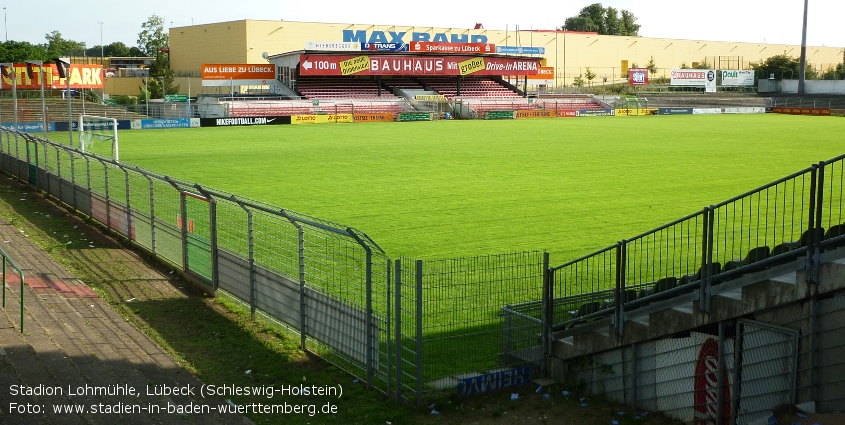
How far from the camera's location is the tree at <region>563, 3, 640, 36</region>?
17389 cm

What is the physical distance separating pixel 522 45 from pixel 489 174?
88062 millimetres

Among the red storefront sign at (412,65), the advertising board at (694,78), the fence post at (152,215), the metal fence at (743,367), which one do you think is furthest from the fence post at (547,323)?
the advertising board at (694,78)

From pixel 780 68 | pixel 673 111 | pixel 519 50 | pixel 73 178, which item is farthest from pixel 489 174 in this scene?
pixel 780 68

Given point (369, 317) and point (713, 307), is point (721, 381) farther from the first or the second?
point (369, 317)

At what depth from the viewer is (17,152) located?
89.5 feet

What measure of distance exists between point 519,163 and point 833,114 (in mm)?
55954

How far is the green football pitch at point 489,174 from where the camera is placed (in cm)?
1839

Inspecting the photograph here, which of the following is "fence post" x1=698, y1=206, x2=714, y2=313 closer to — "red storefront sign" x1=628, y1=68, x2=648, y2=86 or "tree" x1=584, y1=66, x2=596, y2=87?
"red storefront sign" x1=628, y1=68, x2=648, y2=86

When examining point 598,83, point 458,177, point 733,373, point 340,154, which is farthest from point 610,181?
point 598,83

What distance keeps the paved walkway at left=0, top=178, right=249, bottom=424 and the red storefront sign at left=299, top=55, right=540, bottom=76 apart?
6664 cm

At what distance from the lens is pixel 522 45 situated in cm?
11338

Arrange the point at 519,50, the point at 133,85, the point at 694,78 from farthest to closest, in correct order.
A: the point at 694,78 → the point at 133,85 → the point at 519,50

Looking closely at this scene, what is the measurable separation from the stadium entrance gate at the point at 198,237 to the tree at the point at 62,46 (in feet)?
493

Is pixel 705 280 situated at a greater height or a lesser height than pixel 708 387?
greater
